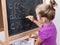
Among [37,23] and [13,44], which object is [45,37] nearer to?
[37,23]

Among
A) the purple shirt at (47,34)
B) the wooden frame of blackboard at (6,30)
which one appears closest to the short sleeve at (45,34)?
the purple shirt at (47,34)

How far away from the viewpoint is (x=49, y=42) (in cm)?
135

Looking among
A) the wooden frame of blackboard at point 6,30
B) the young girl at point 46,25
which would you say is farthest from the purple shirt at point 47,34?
the wooden frame of blackboard at point 6,30

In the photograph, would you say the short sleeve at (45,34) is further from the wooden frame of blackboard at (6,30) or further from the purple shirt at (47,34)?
the wooden frame of blackboard at (6,30)

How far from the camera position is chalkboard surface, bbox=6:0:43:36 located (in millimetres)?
1315

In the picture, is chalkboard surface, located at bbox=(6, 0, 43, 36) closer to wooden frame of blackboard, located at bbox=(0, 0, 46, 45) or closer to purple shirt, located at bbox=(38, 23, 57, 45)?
wooden frame of blackboard, located at bbox=(0, 0, 46, 45)

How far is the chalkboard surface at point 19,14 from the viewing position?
1.32m

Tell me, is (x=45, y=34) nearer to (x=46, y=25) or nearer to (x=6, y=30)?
(x=46, y=25)

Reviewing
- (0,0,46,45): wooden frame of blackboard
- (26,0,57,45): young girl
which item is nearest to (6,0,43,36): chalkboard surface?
(0,0,46,45): wooden frame of blackboard

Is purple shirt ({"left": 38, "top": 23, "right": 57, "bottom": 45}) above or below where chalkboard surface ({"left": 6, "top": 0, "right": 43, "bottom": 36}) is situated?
below

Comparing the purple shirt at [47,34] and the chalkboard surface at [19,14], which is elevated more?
the chalkboard surface at [19,14]

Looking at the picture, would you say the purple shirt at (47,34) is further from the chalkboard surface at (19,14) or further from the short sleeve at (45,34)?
the chalkboard surface at (19,14)

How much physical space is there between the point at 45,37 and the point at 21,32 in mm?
281

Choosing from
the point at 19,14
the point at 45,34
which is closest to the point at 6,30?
the point at 19,14
